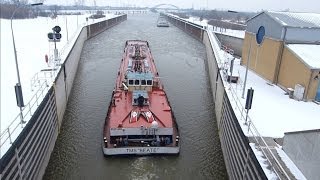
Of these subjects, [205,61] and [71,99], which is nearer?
[71,99]

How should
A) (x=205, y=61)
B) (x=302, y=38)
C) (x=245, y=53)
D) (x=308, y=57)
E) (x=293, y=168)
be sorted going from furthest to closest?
(x=205, y=61)
(x=245, y=53)
(x=302, y=38)
(x=308, y=57)
(x=293, y=168)

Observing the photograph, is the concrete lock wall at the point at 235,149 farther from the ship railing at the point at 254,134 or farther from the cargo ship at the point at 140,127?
the cargo ship at the point at 140,127

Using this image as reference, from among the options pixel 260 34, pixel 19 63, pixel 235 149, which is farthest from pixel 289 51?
pixel 19 63

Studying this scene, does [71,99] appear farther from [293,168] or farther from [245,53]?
[293,168]

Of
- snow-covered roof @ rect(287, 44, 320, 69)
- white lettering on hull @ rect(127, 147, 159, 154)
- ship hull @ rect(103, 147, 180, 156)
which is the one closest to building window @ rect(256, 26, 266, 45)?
snow-covered roof @ rect(287, 44, 320, 69)

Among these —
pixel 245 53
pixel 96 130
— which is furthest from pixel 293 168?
Answer: pixel 245 53

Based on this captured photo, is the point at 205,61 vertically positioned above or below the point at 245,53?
below

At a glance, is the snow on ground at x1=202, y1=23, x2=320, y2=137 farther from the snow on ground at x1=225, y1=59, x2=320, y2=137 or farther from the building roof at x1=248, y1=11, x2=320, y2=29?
the building roof at x1=248, y1=11, x2=320, y2=29

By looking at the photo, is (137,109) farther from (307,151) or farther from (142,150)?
(307,151)
